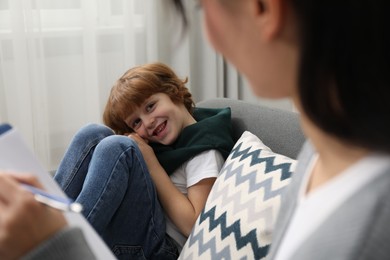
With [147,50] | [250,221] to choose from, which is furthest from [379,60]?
[147,50]

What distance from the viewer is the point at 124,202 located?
1576mm

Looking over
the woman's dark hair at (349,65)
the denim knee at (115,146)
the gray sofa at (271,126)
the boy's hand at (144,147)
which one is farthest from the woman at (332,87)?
the boy's hand at (144,147)

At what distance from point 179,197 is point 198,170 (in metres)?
0.09

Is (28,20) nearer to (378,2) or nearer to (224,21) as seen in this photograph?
(224,21)

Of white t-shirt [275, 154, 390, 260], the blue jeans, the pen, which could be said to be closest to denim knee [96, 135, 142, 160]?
the blue jeans

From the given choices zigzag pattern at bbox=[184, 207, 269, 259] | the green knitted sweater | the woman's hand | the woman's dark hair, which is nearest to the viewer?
the woman's dark hair

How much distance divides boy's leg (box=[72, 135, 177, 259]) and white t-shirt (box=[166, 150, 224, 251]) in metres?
0.03

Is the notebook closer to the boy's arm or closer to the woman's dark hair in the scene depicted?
the woman's dark hair

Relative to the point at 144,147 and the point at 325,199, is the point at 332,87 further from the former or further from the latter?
the point at 144,147

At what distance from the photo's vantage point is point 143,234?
1.58 m

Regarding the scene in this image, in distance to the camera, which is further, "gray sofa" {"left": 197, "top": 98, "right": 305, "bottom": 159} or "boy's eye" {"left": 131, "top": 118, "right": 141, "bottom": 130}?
"boy's eye" {"left": 131, "top": 118, "right": 141, "bottom": 130}

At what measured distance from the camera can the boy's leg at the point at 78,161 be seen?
1.65 m

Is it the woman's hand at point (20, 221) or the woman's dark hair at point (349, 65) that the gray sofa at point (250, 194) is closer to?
the woman's hand at point (20, 221)

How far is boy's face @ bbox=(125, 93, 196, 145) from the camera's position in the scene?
1.76 meters
